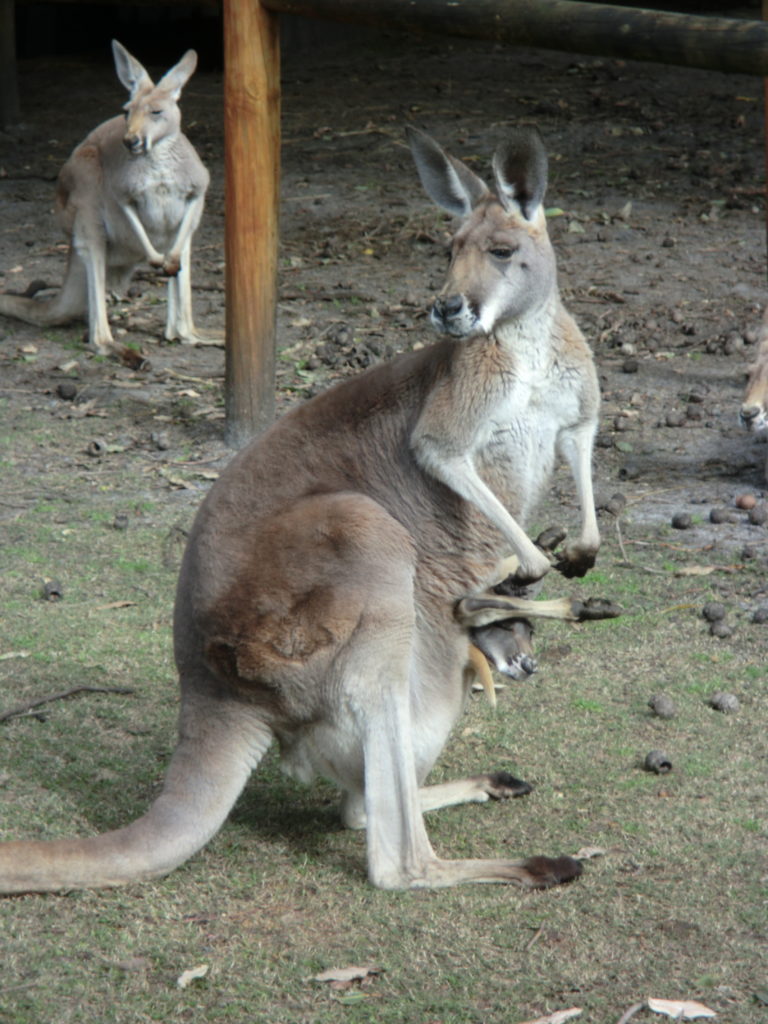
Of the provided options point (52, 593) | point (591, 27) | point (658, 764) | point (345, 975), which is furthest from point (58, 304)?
point (345, 975)

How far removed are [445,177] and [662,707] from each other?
1.56 meters

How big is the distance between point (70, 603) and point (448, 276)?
2.00 m

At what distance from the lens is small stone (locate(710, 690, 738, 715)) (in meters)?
3.79

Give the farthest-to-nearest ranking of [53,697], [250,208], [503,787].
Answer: [250,208], [53,697], [503,787]

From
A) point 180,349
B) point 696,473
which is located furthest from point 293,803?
point 180,349

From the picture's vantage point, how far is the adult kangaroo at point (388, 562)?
2.90 meters

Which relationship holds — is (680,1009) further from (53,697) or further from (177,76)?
(177,76)

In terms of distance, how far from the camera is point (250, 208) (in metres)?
5.64

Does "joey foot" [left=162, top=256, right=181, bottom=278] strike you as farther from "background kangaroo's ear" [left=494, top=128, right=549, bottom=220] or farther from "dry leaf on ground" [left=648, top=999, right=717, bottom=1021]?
"dry leaf on ground" [left=648, top=999, right=717, bottom=1021]

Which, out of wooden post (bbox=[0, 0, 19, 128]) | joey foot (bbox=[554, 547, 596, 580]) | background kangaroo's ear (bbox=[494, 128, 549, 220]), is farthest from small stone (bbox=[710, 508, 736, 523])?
wooden post (bbox=[0, 0, 19, 128])

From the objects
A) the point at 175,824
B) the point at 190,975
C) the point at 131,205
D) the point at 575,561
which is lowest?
the point at 190,975

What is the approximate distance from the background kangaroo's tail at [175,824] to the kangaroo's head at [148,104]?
4.58 m

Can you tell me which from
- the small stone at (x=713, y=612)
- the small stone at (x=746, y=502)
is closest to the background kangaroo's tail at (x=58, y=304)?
the small stone at (x=746, y=502)

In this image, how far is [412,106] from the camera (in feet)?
34.4
